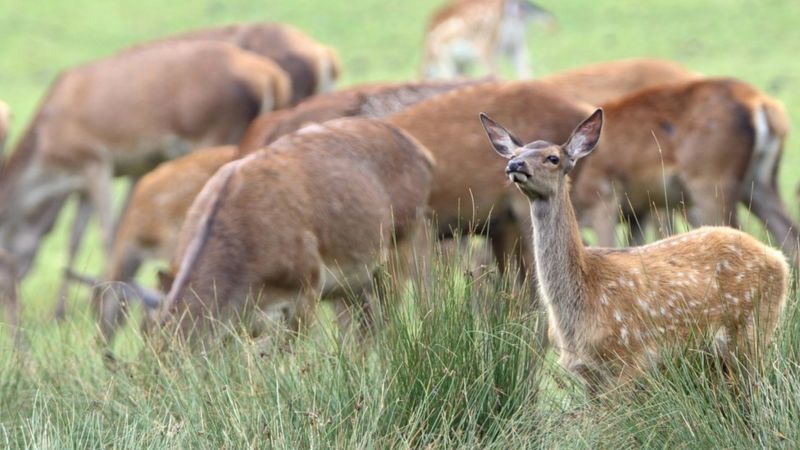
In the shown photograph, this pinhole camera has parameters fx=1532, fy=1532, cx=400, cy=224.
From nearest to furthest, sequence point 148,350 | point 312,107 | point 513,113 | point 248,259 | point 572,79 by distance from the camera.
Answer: point 148,350, point 248,259, point 513,113, point 312,107, point 572,79

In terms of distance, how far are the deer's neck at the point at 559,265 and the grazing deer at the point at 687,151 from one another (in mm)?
3744

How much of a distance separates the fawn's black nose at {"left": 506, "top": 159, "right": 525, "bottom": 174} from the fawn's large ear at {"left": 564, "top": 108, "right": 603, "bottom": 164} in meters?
0.34

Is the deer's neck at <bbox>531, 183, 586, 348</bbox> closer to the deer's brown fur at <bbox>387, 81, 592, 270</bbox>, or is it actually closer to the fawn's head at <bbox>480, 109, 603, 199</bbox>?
the fawn's head at <bbox>480, 109, 603, 199</bbox>

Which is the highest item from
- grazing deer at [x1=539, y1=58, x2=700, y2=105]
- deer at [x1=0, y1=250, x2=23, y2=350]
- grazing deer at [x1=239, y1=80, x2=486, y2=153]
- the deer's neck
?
the deer's neck

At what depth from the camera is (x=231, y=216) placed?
6.73 meters

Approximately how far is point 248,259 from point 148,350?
0.87 m

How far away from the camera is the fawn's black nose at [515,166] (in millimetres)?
5059

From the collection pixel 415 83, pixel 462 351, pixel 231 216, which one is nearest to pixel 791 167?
pixel 415 83

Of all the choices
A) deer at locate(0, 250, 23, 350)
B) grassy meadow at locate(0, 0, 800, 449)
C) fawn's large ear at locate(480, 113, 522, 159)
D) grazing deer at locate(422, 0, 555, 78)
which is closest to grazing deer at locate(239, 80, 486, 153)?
deer at locate(0, 250, 23, 350)

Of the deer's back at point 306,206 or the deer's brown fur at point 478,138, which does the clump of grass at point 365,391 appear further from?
the deer's brown fur at point 478,138

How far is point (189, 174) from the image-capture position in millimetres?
9945

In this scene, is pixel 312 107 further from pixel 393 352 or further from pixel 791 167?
pixel 791 167

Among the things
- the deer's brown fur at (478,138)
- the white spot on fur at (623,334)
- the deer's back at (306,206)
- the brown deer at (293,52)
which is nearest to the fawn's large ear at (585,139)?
the white spot on fur at (623,334)

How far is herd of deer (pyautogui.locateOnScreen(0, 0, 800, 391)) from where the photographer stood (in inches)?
211
